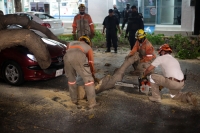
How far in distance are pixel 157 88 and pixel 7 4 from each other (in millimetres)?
23188

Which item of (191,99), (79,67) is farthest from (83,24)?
(191,99)

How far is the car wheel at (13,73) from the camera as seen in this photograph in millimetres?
6875

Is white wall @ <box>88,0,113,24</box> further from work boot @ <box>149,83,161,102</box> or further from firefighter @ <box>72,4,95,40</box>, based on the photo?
work boot @ <box>149,83,161,102</box>

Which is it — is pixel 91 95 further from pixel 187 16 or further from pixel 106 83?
pixel 187 16

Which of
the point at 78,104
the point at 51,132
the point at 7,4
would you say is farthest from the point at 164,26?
the point at 7,4

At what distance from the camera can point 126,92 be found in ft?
21.8

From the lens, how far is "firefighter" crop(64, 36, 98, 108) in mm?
5367

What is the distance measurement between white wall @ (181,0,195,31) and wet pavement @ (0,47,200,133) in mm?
8984

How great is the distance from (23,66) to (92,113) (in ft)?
7.93

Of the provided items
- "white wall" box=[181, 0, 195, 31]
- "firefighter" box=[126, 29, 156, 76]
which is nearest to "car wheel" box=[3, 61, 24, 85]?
"firefighter" box=[126, 29, 156, 76]

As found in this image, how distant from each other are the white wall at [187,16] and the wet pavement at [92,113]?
8.98 meters

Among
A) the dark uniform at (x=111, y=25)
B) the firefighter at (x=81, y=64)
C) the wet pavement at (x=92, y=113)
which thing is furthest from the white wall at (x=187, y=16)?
the firefighter at (x=81, y=64)

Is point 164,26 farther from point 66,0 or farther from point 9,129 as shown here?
point 9,129

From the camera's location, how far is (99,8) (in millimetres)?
18234
